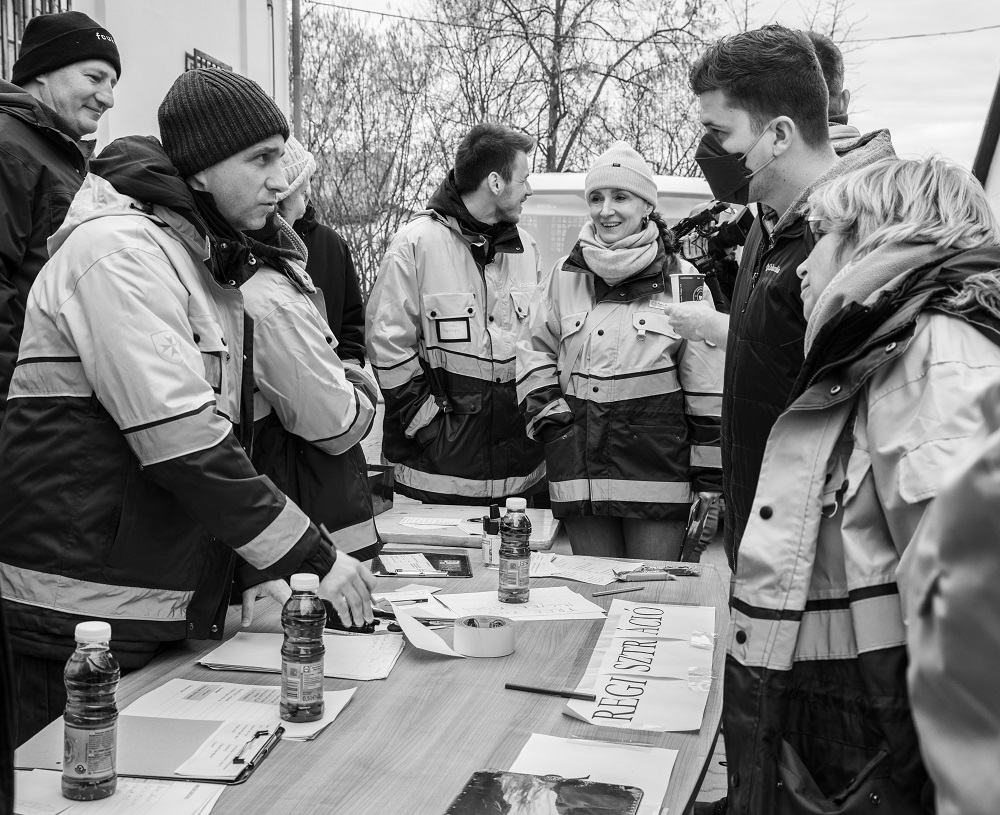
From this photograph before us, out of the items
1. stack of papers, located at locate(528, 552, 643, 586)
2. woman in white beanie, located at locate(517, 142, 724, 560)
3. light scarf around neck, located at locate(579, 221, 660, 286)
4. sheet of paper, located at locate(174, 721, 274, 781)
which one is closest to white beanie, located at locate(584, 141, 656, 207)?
woman in white beanie, located at locate(517, 142, 724, 560)

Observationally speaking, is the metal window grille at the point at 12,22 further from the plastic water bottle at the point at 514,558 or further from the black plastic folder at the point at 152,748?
the black plastic folder at the point at 152,748

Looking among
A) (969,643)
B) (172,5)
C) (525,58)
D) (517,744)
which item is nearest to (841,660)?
(517,744)

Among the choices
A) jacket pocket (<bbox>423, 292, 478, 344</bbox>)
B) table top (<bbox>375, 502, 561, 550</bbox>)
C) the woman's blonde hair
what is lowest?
table top (<bbox>375, 502, 561, 550</bbox>)

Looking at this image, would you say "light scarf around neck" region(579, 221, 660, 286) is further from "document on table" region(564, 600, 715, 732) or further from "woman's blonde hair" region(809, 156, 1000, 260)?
"woman's blonde hair" region(809, 156, 1000, 260)

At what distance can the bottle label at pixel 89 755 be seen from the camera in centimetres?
159

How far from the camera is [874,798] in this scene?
5.17 feet

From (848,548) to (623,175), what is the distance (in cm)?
264

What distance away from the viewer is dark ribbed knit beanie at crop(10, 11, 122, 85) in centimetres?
365

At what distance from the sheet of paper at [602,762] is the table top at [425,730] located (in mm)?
23

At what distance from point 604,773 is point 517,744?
0.59ft

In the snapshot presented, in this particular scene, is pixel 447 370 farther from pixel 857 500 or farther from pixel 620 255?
pixel 857 500

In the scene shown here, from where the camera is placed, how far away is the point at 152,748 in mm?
1771

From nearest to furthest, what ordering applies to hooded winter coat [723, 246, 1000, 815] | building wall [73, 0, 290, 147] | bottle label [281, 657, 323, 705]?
hooded winter coat [723, 246, 1000, 815] → bottle label [281, 657, 323, 705] → building wall [73, 0, 290, 147]

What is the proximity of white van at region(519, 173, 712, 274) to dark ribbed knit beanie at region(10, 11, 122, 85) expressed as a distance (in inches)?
140
